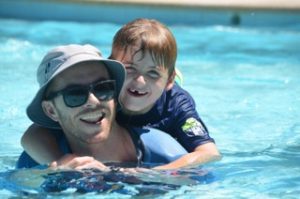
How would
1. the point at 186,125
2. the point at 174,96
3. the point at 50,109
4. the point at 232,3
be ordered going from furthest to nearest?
1. the point at 232,3
2. the point at 174,96
3. the point at 186,125
4. the point at 50,109

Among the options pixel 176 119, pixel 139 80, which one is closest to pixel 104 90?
pixel 139 80

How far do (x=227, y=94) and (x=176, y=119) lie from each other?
3.04 meters

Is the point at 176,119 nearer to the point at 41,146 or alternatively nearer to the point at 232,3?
the point at 41,146

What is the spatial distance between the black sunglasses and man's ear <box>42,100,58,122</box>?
0.04 m

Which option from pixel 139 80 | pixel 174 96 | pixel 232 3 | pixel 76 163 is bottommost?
pixel 76 163

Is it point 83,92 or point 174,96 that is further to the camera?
point 174,96

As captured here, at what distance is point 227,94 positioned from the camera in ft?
23.3

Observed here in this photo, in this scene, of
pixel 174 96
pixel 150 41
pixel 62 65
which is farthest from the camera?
pixel 174 96

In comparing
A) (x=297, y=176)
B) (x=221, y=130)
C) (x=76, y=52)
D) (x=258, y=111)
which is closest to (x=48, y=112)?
(x=76, y=52)

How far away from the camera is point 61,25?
436 inches

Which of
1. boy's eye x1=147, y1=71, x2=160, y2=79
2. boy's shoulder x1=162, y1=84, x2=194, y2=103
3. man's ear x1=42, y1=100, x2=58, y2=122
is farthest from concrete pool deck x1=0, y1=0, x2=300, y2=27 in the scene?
man's ear x1=42, y1=100, x2=58, y2=122

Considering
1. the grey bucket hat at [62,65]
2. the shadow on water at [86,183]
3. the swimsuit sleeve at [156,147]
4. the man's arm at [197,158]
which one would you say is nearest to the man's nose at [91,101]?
the grey bucket hat at [62,65]

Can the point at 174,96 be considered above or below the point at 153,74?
below

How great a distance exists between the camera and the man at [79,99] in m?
3.55
